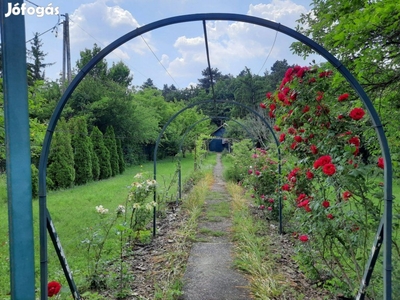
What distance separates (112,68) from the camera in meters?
17.7

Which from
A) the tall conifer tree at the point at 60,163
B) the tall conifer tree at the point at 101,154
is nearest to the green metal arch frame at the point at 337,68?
Answer: the tall conifer tree at the point at 60,163

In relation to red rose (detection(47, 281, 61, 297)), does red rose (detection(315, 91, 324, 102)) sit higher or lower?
higher

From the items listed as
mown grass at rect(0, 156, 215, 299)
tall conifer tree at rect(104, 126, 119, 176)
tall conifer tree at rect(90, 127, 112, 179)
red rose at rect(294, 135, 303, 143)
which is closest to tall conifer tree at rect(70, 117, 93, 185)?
tall conifer tree at rect(90, 127, 112, 179)

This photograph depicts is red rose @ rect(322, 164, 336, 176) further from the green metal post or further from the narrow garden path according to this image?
the green metal post

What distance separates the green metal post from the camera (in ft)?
3.73

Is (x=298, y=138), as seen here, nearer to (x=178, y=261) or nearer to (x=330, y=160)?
(x=330, y=160)

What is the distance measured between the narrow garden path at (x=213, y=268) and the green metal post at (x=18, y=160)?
150cm

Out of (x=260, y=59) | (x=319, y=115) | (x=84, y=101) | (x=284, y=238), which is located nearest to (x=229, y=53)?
(x=260, y=59)

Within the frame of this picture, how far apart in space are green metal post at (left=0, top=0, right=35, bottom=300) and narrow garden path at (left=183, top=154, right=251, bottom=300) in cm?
150

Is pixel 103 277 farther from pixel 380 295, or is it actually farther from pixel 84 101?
pixel 84 101

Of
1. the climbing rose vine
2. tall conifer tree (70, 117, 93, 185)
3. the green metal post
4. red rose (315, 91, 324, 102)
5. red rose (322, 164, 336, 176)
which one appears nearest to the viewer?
the green metal post

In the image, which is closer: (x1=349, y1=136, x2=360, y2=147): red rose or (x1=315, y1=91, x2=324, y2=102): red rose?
(x1=349, y1=136, x2=360, y2=147): red rose

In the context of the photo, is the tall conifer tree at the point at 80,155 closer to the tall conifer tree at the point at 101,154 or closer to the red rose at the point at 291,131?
the tall conifer tree at the point at 101,154

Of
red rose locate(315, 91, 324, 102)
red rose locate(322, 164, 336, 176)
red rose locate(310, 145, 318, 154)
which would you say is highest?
red rose locate(315, 91, 324, 102)
